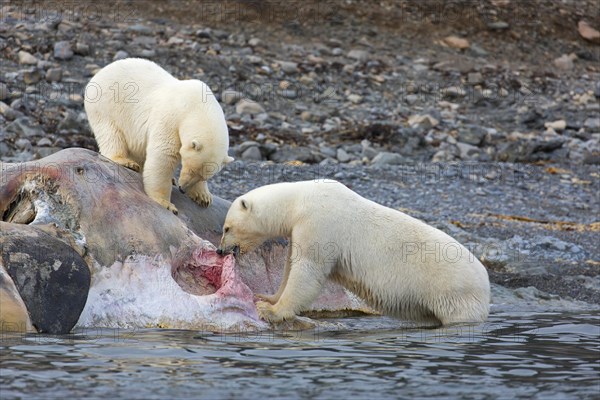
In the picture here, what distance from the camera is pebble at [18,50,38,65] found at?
17031 mm

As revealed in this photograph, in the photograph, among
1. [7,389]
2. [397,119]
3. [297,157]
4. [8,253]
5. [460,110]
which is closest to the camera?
[7,389]

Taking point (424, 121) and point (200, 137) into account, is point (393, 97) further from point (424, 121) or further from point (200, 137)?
point (200, 137)

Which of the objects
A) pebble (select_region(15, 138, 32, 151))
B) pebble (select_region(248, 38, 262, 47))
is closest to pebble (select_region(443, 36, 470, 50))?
pebble (select_region(248, 38, 262, 47))

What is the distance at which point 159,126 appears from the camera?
8.30 meters

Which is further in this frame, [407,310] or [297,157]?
[297,157]

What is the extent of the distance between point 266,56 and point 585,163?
6.23 m

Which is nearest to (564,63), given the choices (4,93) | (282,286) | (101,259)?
(4,93)

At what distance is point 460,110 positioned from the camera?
19.2 m

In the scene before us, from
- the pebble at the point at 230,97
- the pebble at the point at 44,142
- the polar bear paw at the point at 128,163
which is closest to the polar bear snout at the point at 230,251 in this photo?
the polar bear paw at the point at 128,163

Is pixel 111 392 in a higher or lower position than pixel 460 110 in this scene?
lower

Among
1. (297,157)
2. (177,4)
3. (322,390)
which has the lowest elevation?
(322,390)

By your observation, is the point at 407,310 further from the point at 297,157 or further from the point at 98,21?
the point at 98,21

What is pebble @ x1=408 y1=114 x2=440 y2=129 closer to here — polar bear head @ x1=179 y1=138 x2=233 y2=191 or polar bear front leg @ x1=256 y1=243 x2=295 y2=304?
polar bear front leg @ x1=256 y1=243 x2=295 y2=304

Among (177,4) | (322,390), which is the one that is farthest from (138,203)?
(177,4)
